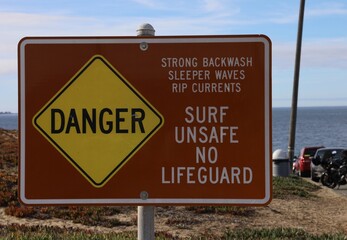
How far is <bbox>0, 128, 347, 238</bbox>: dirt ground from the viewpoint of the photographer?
10.9 meters

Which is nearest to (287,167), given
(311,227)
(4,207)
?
(311,227)

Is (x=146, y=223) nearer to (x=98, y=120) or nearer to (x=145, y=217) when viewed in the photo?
(x=145, y=217)

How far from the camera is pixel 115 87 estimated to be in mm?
3340

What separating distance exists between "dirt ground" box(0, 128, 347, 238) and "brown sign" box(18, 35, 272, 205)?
268 inches

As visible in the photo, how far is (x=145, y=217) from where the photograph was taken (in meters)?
3.34

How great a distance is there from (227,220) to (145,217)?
853 centimetres

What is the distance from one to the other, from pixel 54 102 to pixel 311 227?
363 inches

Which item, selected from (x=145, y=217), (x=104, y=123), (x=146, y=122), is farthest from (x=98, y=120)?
(x=145, y=217)

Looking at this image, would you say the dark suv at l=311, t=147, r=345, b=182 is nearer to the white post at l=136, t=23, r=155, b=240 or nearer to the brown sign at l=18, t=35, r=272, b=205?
the brown sign at l=18, t=35, r=272, b=205

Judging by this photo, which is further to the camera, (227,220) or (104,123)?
(227,220)

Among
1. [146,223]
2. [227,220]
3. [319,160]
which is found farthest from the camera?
[319,160]

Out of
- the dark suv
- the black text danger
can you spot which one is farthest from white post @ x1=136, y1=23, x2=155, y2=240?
the dark suv

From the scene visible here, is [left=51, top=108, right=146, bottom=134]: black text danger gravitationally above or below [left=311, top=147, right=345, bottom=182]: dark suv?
above

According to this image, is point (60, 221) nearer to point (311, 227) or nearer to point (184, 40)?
point (311, 227)
